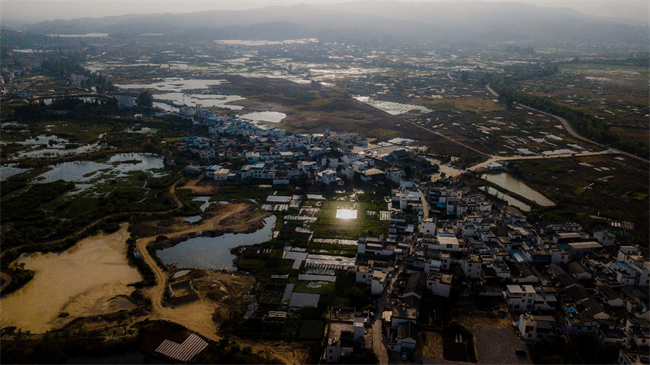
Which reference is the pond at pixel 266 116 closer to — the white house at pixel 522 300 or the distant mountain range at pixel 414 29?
the white house at pixel 522 300

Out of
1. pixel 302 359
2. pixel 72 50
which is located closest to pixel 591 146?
pixel 302 359

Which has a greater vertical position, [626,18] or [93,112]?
[626,18]

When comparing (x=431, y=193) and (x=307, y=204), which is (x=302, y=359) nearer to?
(x=307, y=204)

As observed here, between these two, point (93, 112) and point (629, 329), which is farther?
point (93, 112)

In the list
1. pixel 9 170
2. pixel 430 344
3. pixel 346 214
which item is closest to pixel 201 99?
pixel 9 170

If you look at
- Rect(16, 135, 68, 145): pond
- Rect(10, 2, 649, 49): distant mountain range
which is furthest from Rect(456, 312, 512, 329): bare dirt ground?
Rect(10, 2, 649, 49): distant mountain range

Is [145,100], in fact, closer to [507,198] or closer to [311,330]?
[507,198]

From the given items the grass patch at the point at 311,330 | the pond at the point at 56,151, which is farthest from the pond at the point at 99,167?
the grass patch at the point at 311,330
